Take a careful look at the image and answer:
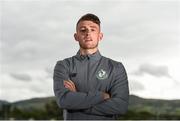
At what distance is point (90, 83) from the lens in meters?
5.30

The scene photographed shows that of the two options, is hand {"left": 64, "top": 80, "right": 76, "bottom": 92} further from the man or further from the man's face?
the man's face

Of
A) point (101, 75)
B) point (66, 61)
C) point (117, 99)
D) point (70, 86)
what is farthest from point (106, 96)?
point (66, 61)

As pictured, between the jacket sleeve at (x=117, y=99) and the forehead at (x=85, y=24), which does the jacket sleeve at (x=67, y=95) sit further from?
the forehead at (x=85, y=24)

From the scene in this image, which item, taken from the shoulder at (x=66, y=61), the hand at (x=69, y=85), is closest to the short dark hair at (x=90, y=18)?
the shoulder at (x=66, y=61)

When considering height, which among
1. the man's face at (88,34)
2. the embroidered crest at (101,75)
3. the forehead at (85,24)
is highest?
the forehead at (85,24)

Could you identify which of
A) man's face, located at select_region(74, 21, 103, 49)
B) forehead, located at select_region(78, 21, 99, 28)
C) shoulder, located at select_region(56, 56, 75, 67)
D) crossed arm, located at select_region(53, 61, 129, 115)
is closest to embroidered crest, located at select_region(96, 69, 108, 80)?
crossed arm, located at select_region(53, 61, 129, 115)

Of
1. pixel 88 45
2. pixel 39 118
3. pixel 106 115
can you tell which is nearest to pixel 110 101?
pixel 106 115

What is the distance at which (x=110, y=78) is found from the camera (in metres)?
5.34

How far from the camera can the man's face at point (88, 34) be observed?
17.6 ft

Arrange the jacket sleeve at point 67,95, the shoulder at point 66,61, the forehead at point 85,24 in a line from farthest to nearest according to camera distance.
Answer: the shoulder at point 66,61
the forehead at point 85,24
the jacket sleeve at point 67,95

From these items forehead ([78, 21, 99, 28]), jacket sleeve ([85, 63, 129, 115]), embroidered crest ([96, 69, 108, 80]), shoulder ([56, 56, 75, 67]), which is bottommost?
jacket sleeve ([85, 63, 129, 115])

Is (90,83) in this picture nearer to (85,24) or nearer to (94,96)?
(94,96)

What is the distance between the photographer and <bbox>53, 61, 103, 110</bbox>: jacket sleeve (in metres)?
5.26

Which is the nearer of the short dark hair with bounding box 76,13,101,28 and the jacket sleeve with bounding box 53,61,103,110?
the jacket sleeve with bounding box 53,61,103,110
